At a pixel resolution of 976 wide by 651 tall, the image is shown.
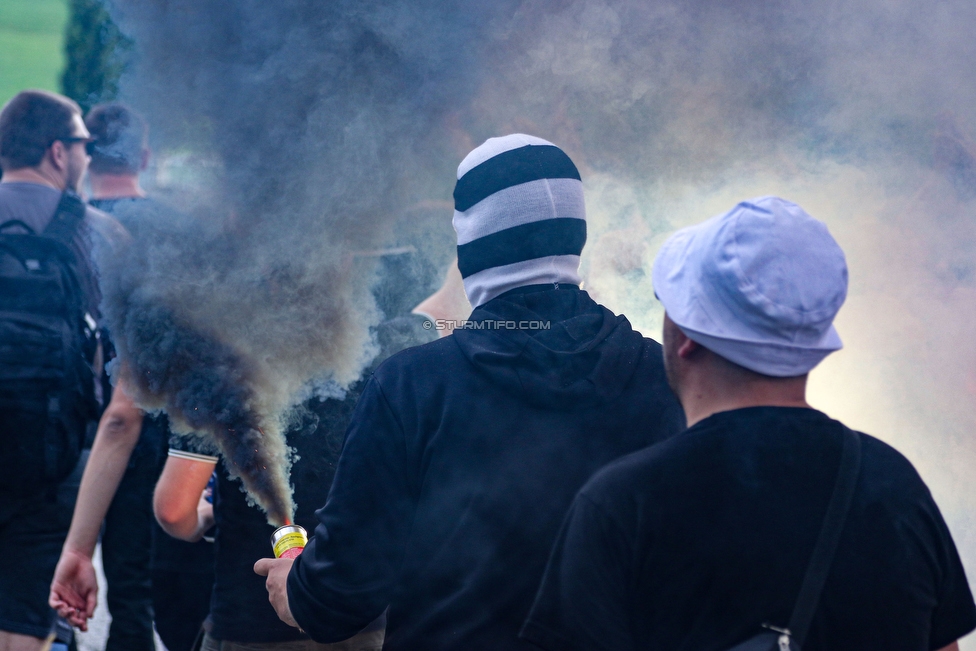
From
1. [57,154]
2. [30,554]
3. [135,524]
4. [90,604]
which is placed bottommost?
[90,604]

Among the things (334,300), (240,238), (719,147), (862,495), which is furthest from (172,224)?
(862,495)

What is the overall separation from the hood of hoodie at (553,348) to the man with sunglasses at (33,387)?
5.30 ft

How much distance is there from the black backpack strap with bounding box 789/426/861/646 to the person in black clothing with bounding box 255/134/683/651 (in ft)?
1.27

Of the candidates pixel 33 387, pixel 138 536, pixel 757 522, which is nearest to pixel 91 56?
pixel 33 387

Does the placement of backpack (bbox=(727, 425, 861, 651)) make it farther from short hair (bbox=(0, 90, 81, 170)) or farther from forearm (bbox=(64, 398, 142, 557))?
short hair (bbox=(0, 90, 81, 170))

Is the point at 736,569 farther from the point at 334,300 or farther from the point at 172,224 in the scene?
the point at 172,224

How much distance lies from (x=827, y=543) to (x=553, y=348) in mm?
524

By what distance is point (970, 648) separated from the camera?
213cm

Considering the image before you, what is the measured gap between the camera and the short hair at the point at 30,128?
2492 millimetres

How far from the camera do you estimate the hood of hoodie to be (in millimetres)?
1259

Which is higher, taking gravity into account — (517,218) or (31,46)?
(31,46)

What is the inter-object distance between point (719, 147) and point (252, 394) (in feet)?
4.88

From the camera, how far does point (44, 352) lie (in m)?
2.42

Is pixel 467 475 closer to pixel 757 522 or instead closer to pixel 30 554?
pixel 757 522
